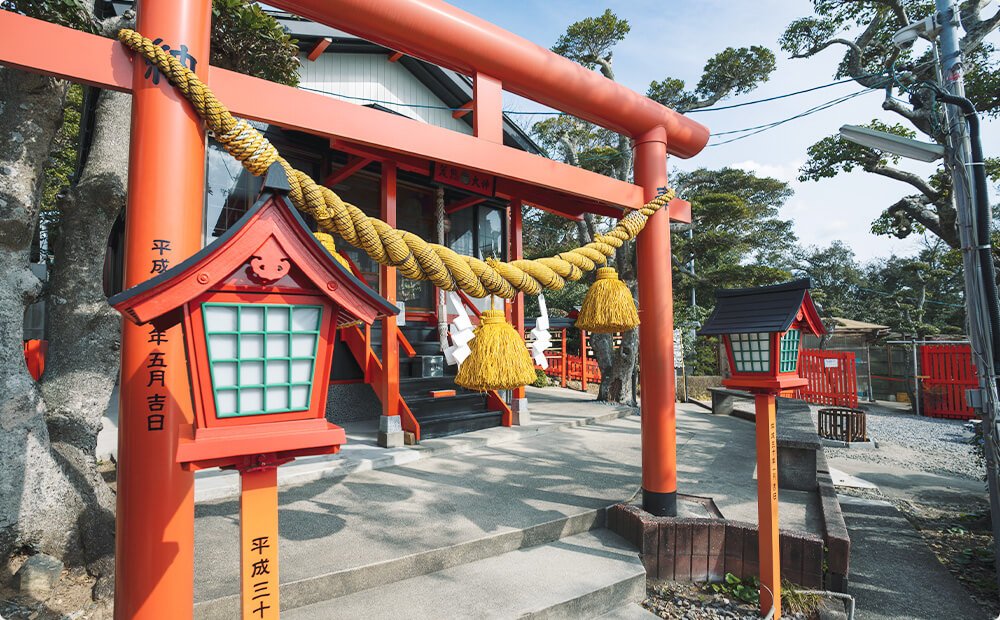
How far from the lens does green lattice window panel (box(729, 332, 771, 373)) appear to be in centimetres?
297

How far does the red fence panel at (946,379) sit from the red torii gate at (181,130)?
13144 mm

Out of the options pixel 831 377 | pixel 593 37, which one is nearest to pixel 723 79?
pixel 593 37

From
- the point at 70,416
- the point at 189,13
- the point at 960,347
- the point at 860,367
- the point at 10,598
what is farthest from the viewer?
the point at 860,367

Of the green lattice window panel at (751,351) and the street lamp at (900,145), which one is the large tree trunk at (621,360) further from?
the green lattice window panel at (751,351)

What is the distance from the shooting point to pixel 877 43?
6.96 meters

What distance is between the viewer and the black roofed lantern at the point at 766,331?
2.92 meters

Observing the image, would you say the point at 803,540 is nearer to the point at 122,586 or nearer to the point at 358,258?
the point at 122,586

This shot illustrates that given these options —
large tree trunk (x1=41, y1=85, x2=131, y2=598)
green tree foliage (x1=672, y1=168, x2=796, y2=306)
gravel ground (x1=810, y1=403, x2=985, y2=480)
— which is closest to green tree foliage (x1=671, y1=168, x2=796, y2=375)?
green tree foliage (x1=672, y1=168, x2=796, y2=306)

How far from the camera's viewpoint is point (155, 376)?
5.61 ft

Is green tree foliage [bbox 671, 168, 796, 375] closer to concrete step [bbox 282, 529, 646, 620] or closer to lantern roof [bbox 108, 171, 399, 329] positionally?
concrete step [bbox 282, 529, 646, 620]

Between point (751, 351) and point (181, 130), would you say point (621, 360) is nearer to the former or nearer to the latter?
point (751, 351)

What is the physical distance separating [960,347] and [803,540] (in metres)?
12.1

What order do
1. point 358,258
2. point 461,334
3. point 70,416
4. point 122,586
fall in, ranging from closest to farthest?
point 122,586
point 461,334
point 70,416
point 358,258

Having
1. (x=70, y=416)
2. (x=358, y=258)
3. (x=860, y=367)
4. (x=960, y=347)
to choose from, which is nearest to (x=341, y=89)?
(x=358, y=258)
